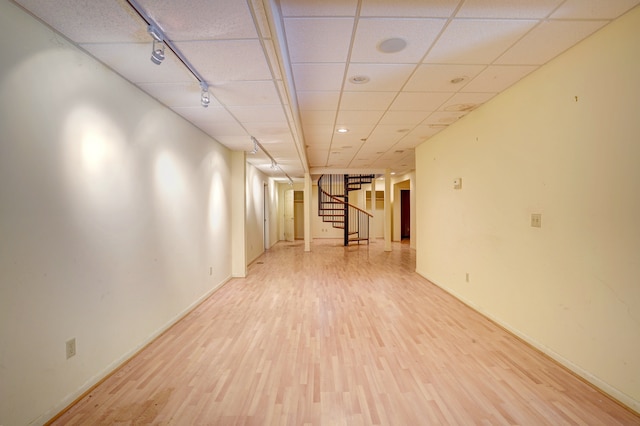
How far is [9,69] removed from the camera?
1495mm

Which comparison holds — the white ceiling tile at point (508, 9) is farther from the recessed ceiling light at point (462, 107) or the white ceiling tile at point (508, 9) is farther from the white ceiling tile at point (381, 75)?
the recessed ceiling light at point (462, 107)

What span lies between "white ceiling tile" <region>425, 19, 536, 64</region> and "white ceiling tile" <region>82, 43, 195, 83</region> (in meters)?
2.09

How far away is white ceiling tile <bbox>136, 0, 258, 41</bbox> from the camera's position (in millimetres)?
1527

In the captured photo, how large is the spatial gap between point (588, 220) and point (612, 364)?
1.04m

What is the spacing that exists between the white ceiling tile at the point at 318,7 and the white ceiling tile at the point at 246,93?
0.75 m

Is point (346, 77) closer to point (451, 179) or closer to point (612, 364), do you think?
point (451, 179)

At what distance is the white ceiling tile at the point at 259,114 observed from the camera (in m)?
3.04

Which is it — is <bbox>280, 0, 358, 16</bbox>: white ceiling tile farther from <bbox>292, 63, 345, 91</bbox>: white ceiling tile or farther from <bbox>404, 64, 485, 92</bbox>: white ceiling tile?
<bbox>404, 64, 485, 92</bbox>: white ceiling tile

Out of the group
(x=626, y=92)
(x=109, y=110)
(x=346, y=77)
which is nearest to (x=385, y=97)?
(x=346, y=77)

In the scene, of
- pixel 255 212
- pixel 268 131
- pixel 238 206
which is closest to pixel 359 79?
pixel 268 131

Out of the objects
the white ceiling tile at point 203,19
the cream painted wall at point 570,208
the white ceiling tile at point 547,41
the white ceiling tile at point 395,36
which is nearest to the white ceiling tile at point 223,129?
the white ceiling tile at point 203,19

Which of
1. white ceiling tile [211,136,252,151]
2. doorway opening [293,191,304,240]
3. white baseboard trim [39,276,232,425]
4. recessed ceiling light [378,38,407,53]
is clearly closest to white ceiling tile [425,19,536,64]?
recessed ceiling light [378,38,407,53]

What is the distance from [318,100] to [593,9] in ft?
7.59

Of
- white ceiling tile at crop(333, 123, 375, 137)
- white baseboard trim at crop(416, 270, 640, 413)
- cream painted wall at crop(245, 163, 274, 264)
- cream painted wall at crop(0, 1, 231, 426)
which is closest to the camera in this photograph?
cream painted wall at crop(0, 1, 231, 426)
